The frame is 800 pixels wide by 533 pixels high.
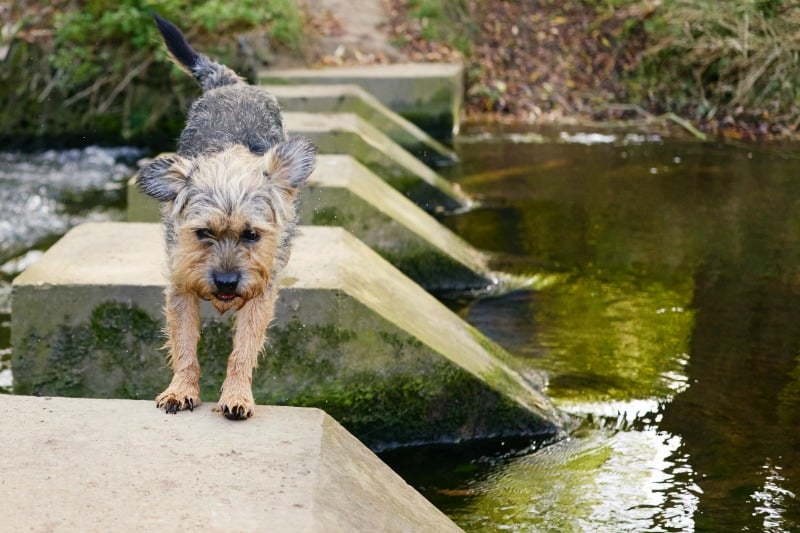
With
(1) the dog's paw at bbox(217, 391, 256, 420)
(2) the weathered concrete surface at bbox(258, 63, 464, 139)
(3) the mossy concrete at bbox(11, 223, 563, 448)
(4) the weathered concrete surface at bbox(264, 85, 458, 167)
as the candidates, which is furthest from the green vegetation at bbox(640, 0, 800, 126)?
(1) the dog's paw at bbox(217, 391, 256, 420)

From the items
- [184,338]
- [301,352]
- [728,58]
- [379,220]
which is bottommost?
[301,352]

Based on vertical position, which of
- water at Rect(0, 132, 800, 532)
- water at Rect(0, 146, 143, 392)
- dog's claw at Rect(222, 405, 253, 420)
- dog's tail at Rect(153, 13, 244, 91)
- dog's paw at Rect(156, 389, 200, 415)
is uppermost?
dog's tail at Rect(153, 13, 244, 91)

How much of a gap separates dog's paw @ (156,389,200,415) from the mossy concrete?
1.00m

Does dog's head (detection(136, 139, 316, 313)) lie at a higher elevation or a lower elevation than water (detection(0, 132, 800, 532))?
higher

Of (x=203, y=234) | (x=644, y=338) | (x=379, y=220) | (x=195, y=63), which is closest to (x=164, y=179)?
(x=203, y=234)

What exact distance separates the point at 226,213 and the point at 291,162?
0.47m

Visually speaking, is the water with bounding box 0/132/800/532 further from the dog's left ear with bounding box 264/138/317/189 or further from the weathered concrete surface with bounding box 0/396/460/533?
the dog's left ear with bounding box 264/138/317/189

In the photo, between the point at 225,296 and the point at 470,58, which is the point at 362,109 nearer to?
the point at 470,58

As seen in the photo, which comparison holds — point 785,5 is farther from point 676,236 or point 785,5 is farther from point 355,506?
point 355,506

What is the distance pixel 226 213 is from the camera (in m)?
3.93

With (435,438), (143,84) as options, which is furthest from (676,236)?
(143,84)

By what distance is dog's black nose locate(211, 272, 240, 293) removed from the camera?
153 inches

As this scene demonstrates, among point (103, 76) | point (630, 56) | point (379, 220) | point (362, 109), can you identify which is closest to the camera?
point (379, 220)

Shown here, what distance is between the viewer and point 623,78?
14.1 m
